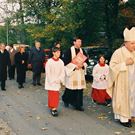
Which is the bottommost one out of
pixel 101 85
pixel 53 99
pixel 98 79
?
pixel 53 99

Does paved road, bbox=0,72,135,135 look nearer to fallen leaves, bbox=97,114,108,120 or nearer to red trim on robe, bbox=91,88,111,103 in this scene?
fallen leaves, bbox=97,114,108,120

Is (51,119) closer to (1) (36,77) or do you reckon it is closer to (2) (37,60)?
(1) (36,77)

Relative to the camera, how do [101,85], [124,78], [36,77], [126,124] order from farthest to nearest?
[36,77], [101,85], [124,78], [126,124]

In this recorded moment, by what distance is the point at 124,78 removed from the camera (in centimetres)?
1106

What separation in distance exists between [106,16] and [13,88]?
32.6ft

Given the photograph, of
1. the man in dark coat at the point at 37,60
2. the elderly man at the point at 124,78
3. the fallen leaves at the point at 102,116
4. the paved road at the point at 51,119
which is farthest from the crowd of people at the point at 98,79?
the man in dark coat at the point at 37,60

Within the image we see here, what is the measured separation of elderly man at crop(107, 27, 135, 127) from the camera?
10.9 meters

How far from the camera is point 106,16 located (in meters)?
26.4

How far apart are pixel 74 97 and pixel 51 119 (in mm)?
1627

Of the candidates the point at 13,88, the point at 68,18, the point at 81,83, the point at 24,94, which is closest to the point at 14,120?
the point at 81,83

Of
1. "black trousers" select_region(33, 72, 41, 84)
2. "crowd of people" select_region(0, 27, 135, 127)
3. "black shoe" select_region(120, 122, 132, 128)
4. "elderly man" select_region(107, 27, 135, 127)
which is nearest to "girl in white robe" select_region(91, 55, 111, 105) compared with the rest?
"crowd of people" select_region(0, 27, 135, 127)

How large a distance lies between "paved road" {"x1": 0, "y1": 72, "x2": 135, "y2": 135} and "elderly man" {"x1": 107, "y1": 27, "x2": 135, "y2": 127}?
0.40 m

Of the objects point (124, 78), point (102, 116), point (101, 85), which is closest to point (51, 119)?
point (102, 116)

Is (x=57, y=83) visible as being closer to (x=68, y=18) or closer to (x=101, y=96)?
(x=101, y=96)
